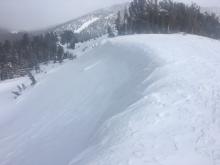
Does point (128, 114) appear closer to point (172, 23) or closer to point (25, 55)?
point (172, 23)

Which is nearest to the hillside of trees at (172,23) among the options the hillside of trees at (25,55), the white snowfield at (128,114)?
the hillside of trees at (25,55)

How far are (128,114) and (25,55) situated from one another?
103018 mm

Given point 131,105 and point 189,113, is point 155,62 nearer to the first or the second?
point 131,105

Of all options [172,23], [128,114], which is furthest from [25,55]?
[128,114]

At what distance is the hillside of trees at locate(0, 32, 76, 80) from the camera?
4008 inches

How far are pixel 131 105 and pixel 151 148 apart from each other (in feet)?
14.9

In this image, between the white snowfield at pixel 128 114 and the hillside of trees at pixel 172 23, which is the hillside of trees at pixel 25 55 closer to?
the hillside of trees at pixel 172 23

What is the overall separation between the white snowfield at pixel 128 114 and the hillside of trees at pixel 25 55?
2647 inches

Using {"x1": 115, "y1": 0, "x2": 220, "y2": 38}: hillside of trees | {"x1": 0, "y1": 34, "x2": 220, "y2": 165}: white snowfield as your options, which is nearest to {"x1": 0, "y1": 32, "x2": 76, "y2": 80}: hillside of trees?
{"x1": 115, "y1": 0, "x2": 220, "y2": 38}: hillside of trees

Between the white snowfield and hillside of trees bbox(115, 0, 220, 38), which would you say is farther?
hillside of trees bbox(115, 0, 220, 38)

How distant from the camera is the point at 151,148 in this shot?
36.8ft

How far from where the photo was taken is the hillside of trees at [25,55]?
10181 centimetres

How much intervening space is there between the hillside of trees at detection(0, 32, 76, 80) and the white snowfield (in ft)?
221

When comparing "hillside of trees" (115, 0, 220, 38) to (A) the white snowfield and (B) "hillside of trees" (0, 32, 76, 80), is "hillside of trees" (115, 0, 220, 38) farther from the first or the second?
(A) the white snowfield
